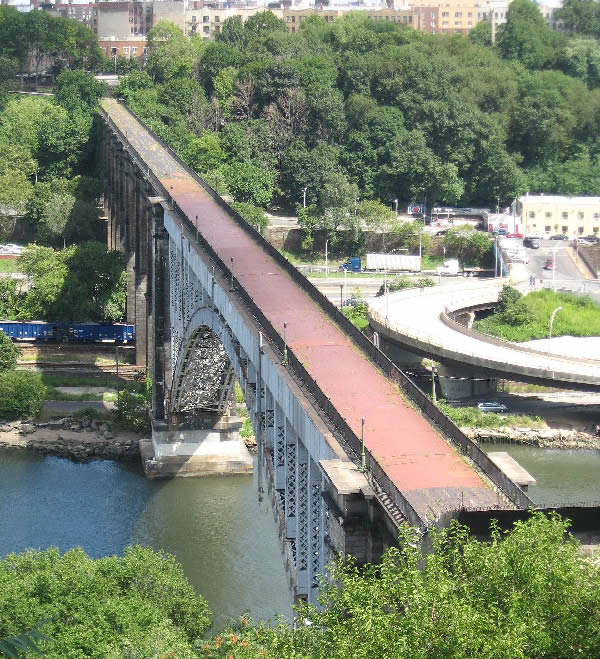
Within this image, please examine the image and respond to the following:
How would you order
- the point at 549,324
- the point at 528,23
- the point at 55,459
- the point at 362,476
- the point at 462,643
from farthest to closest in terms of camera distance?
the point at 528,23 < the point at 549,324 < the point at 55,459 < the point at 362,476 < the point at 462,643

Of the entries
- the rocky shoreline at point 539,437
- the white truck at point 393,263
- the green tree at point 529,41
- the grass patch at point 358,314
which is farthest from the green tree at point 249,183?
the rocky shoreline at point 539,437

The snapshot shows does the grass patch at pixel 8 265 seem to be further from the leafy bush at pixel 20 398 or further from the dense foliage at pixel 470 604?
the dense foliage at pixel 470 604

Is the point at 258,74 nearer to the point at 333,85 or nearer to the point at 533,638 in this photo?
the point at 333,85

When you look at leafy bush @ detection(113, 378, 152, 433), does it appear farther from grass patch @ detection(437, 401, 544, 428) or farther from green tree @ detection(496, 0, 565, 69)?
green tree @ detection(496, 0, 565, 69)

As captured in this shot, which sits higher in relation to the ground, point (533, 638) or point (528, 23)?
point (528, 23)

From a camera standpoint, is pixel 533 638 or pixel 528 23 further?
pixel 528 23

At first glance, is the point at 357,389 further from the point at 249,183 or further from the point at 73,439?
the point at 249,183

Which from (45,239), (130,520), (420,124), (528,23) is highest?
(528,23)

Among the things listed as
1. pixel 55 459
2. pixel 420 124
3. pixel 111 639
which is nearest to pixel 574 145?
pixel 420 124
